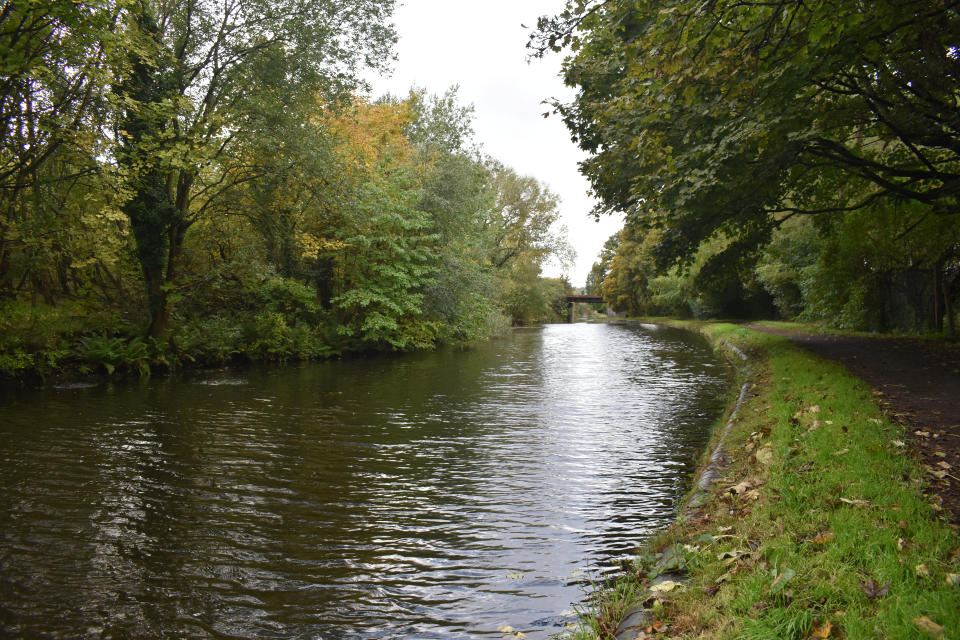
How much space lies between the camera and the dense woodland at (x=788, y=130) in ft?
17.5

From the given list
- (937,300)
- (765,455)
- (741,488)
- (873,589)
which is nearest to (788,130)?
(765,455)

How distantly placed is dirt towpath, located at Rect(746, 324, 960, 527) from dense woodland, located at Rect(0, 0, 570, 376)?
1418cm

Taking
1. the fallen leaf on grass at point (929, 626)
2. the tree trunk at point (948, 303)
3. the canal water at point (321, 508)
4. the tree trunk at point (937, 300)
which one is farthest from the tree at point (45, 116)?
the tree trunk at point (937, 300)

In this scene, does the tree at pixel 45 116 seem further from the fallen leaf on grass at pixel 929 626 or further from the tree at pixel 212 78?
the fallen leaf on grass at pixel 929 626

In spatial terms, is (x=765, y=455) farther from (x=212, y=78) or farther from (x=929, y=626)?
(x=212, y=78)

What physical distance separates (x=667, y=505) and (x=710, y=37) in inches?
184

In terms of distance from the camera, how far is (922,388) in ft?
26.1

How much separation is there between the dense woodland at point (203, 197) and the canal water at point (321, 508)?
4012 mm

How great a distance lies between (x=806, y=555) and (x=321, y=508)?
4470mm

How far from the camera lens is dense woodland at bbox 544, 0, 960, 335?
5.34m

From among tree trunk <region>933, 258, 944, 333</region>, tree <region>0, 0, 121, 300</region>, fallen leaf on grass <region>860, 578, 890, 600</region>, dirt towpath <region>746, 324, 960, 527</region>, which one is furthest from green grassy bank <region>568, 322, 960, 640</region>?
tree trunk <region>933, 258, 944, 333</region>

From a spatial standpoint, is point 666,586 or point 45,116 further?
point 45,116

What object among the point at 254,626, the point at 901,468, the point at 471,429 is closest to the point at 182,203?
the point at 471,429

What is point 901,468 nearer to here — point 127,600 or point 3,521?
point 127,600
